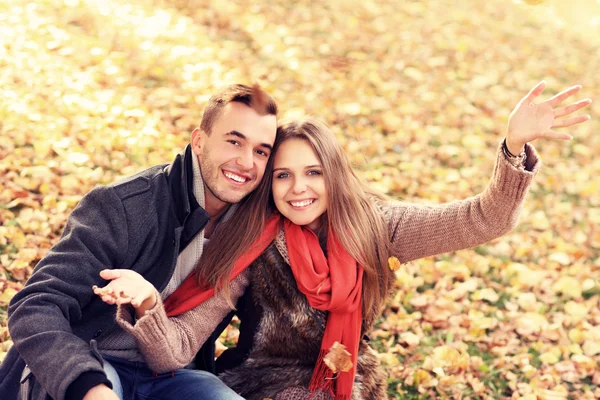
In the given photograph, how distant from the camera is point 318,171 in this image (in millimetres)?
2701

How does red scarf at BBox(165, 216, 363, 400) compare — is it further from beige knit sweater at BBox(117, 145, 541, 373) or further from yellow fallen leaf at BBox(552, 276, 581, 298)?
yellow fallen leaf at BBox(552, 276, 581, 298)

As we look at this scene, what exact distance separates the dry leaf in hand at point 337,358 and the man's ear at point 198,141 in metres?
1.03

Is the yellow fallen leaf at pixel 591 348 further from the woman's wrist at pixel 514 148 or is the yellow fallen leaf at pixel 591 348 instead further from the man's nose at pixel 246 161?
the man's nose at pixel 246 161

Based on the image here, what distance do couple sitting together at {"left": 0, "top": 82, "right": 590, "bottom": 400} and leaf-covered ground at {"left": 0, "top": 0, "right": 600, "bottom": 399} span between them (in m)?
0.85

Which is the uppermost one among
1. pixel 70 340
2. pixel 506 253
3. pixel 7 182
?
pixel 506 253

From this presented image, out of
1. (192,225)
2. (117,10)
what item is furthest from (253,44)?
(192,225)

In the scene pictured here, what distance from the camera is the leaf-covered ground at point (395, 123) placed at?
3.75 metres

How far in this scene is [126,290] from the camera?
2.28m

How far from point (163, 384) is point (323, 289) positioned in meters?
→ 0.77

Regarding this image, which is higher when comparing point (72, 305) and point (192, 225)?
point (192, 225)

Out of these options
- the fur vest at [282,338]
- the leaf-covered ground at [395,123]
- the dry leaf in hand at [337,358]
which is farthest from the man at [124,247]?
the leaf-covered ground at [395,123]

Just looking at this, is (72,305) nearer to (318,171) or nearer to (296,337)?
(296,337)

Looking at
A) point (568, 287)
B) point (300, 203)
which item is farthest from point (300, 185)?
point (568, 287)

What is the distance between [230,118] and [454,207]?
1.02 m
